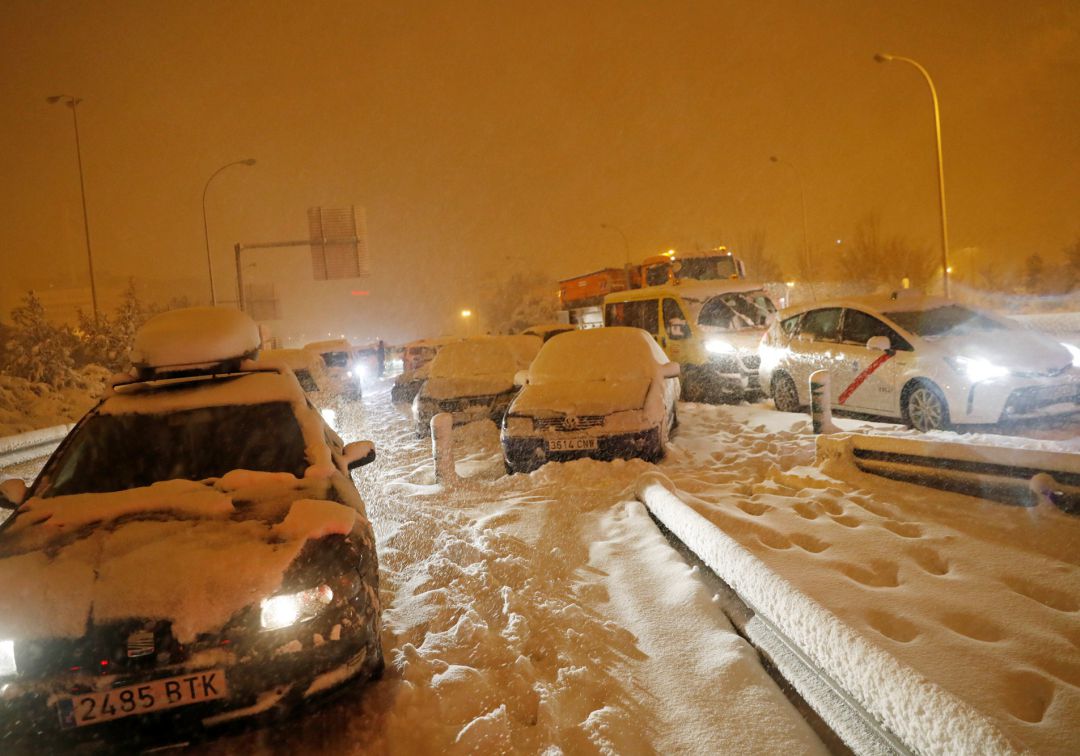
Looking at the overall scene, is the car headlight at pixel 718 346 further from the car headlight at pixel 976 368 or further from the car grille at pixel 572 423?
the car grille at pixel 572 423

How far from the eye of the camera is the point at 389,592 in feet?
15.3

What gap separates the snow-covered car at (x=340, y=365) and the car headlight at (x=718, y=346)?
27.7 ft

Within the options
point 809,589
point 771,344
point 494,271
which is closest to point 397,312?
point 494,271

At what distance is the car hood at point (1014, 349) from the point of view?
303 inches

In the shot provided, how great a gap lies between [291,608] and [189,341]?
2.80m

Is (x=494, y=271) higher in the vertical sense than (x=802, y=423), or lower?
higher

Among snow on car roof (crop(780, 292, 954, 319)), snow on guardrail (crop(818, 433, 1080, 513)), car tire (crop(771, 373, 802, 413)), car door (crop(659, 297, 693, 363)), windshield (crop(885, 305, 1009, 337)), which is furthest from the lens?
car door (crop(659, 297, 693, 363))

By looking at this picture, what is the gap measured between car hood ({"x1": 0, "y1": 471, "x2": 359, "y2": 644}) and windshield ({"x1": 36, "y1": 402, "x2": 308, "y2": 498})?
0.97 ft

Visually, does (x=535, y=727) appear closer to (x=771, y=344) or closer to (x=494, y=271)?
(x=771, y=344)

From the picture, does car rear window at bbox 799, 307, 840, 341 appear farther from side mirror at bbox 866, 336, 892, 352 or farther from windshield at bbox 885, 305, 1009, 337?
side mirror at bbox 866, 336, 892, 352

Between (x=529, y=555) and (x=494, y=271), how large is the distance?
102 metres

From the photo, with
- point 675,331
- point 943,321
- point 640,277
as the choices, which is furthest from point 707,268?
point 943,321

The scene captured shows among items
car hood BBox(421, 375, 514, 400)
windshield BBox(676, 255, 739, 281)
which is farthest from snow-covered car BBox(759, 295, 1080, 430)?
windshield BBox(676, 255, 739, 281)

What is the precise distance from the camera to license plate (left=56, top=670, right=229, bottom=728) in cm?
257
